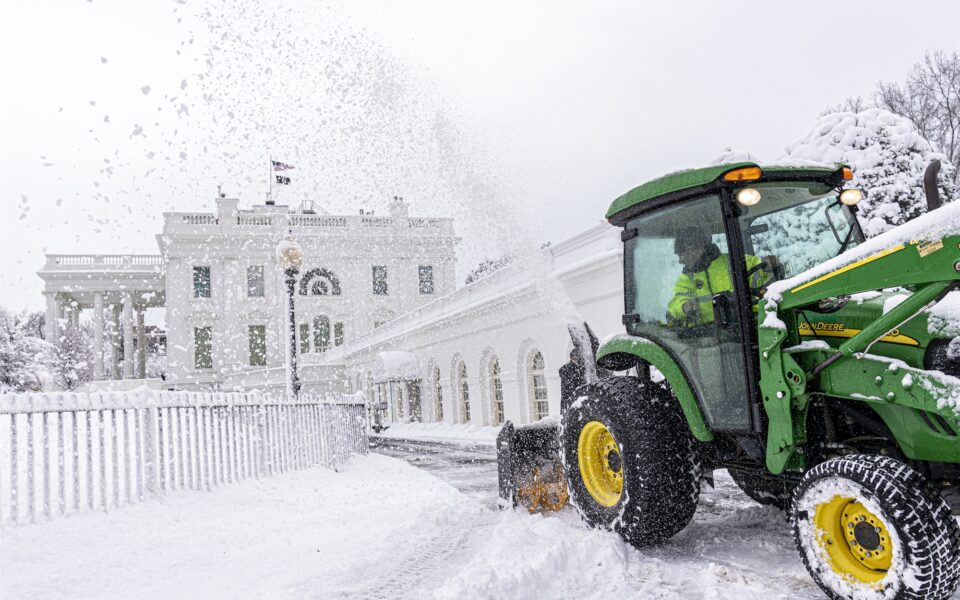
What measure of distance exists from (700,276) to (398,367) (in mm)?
25161

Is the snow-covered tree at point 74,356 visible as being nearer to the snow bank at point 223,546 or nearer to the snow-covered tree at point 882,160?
the snow-covered tree at point 882,160

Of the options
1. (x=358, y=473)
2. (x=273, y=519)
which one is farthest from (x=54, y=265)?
(x=273, y=519)

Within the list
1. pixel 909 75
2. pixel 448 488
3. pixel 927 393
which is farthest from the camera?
pixel 909 75

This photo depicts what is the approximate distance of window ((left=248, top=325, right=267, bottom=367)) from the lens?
51438 millimetres

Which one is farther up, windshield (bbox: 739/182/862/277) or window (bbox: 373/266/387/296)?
window (bbox: 373/266/387/296)

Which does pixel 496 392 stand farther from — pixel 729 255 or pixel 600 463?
pixel 729 255

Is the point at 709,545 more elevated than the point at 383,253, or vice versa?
the point at 383,253

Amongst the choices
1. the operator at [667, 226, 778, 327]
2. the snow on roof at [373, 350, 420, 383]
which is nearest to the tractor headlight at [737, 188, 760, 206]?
the operator at [667, 226, 778, 327]

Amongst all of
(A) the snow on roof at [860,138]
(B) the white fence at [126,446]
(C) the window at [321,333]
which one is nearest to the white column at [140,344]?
(C) the window at [321,333]

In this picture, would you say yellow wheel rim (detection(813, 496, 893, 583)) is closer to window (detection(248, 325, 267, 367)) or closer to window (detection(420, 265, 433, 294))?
window (detection(248, 325, 267, 367))

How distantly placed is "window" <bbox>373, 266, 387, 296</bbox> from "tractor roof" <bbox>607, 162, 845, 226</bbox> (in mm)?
48503

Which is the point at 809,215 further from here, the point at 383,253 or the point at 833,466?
the point at 383,253

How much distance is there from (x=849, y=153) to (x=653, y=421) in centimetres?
1194

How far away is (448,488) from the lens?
9102 mm
